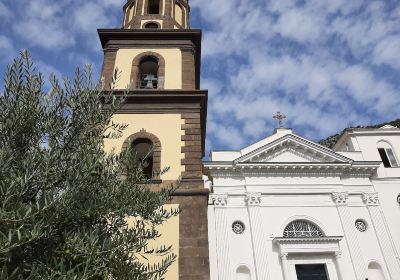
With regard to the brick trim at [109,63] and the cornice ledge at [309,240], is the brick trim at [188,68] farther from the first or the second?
the cornice ledge at [309,240]

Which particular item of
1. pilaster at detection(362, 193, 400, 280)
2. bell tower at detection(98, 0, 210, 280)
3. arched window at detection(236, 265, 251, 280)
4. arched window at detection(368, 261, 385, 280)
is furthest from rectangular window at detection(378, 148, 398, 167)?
bell tower at detection(98, 0, 210, 280)

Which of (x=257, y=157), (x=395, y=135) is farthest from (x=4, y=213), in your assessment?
(x=395, y=135)

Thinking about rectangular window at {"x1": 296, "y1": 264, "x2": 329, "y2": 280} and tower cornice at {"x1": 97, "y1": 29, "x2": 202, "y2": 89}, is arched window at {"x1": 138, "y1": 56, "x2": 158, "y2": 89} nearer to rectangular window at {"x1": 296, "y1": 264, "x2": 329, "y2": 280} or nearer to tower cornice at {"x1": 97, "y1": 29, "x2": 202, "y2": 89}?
tower cornice at {"x1": 97, "y1": 29, "x2": 202, "y2": 89}

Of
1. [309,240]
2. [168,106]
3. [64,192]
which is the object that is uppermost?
[168,106]

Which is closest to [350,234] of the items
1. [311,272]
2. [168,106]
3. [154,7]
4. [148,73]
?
[311,272]

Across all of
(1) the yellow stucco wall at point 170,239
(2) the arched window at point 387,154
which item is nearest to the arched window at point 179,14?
(1) the yellow stucco wall at point 170,239

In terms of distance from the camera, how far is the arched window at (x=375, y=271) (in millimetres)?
16688

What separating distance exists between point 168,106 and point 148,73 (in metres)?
3.28

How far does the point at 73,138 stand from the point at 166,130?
230 inches

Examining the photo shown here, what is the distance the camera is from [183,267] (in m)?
9.31

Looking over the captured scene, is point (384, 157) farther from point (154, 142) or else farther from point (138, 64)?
point (154, 142)

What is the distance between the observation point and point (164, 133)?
39.3 feet

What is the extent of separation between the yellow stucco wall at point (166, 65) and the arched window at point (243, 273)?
8086mm

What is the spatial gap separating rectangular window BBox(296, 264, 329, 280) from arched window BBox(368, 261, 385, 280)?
1.92m
